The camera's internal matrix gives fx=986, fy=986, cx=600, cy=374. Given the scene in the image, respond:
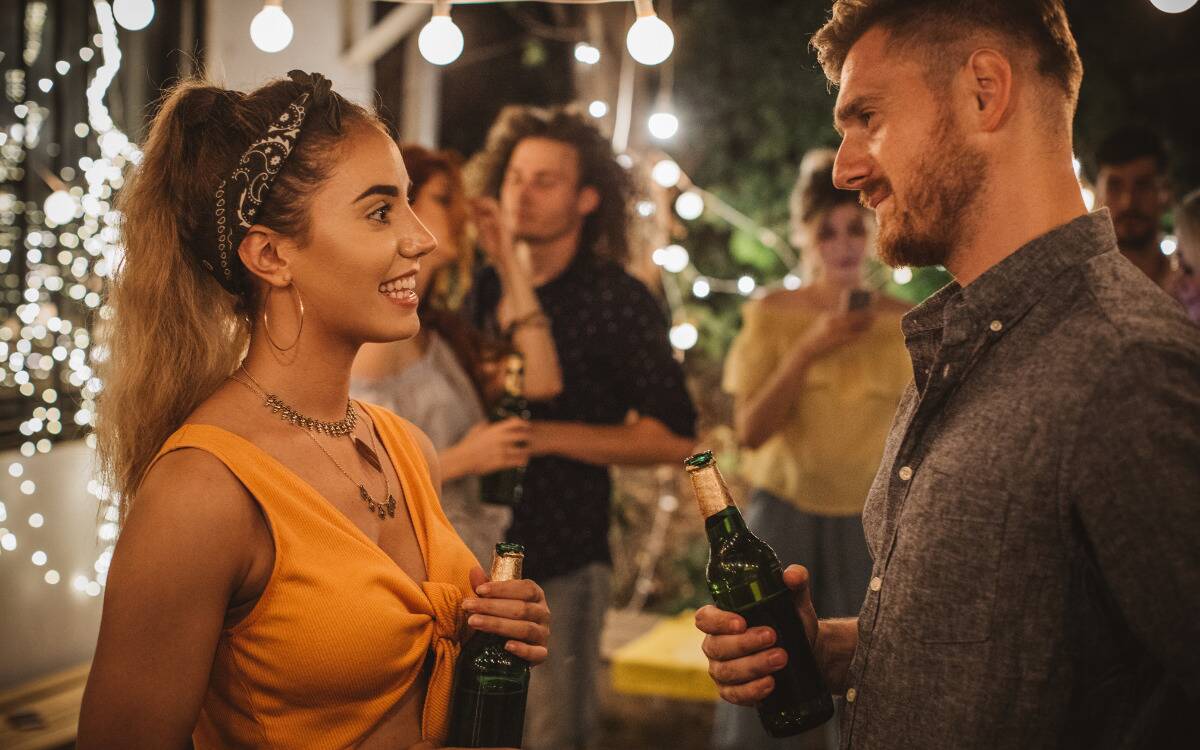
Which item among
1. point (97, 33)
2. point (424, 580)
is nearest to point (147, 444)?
point (424, 580)

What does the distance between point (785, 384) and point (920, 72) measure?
1951 mm

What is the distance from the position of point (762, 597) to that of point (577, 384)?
1.59 m

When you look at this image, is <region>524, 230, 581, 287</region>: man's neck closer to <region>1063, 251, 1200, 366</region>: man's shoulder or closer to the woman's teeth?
the woman's teeth

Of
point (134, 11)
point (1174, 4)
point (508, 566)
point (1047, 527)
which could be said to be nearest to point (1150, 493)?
point (1047, 527)

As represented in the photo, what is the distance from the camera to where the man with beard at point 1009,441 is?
3.38 feet

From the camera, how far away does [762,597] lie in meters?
1.43

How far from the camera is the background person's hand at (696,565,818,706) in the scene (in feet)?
4.34

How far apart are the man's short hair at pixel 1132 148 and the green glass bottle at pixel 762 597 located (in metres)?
2.60

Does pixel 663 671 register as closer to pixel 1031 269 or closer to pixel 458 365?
pixel 458 365

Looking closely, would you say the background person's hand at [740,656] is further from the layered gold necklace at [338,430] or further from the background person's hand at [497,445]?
the background person's hand at [497,445]

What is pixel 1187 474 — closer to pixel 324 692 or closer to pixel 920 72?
pixel 920 72

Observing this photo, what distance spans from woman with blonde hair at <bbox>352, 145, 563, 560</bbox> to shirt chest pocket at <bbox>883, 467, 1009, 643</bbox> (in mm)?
1519

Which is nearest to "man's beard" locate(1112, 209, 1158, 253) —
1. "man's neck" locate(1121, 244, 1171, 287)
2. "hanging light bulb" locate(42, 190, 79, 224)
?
"man's neck" locate(1121, 244, 1171, 287)

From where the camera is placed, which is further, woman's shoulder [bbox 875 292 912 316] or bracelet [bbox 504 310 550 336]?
woman's shoulder [bbox 875 292 912 316]
